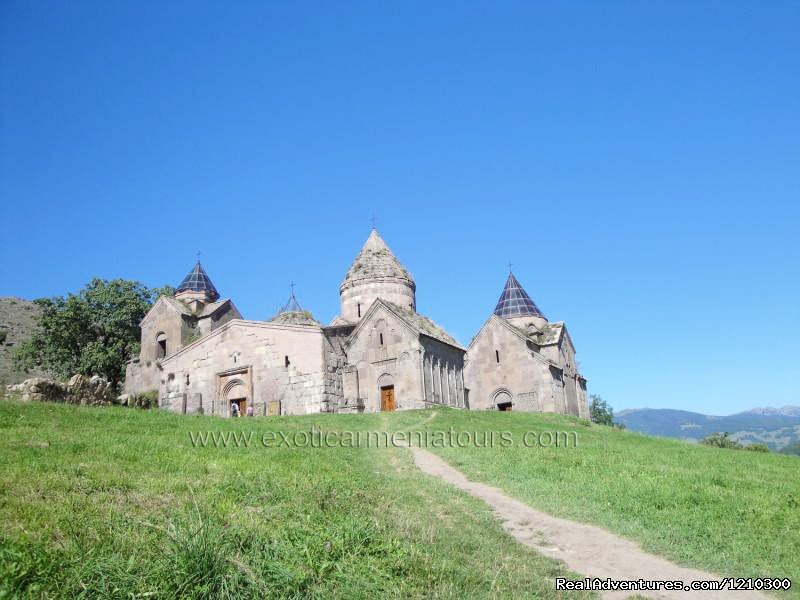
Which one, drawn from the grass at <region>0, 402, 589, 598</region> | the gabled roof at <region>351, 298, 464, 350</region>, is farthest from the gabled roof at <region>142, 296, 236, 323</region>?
the grass at <region>0, 402, 589, 598</region>

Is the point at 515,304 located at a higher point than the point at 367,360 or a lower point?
higher

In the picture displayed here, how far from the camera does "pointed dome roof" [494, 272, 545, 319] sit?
38469mm

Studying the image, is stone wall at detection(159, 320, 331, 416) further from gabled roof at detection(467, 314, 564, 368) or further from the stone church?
gabled roof at detection(467, 314, 564, 368)

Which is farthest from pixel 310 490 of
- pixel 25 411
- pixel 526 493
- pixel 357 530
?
pixel 25 411

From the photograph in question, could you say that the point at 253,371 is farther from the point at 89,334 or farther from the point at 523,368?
the point at 89,334

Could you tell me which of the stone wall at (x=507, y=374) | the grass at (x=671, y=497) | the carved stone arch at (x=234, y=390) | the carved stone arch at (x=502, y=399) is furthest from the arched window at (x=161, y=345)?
the grass at (x=671, y=497)

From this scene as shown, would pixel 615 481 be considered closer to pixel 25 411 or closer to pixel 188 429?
pixel 188 429

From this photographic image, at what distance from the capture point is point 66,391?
63.7 ft

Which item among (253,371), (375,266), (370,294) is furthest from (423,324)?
(253,371)

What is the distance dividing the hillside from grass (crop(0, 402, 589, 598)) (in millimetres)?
39758

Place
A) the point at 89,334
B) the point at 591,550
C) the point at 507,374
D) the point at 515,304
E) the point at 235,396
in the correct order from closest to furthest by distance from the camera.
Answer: the point at 591,550 < the point at 235,396 < the point at 507,374 < the point at 515,304 < the point at 89,334

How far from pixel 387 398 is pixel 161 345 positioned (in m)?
17.8

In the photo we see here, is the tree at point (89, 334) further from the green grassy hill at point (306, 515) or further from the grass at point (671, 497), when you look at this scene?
the grass at point (671, 497)

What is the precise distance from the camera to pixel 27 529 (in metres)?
5.98
